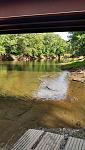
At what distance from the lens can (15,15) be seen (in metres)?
10.3

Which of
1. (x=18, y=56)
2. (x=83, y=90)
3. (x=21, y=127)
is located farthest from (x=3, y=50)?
(x=21, y=127)

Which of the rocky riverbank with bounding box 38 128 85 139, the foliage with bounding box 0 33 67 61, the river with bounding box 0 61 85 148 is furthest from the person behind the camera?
the foliage with bounding box 0 33 67 61

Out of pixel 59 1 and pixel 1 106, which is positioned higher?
pixel 59 1

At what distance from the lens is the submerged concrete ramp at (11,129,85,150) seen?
904 centimetres

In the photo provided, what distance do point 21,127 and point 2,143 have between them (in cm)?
231

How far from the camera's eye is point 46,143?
9375 millimetres

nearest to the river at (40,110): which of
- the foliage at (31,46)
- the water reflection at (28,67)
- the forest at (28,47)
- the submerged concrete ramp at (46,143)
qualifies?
the submerged concrete ramp at (46,143)

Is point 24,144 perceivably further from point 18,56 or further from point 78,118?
point 18,56

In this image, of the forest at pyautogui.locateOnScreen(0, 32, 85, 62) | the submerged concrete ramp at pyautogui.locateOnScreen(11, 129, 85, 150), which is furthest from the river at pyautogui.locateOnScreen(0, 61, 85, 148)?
the forest at pyautogui.locateOnScreen(0, 32, 85, 62)

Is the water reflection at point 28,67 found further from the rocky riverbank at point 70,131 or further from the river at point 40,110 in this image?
the rocky riverbank at point 70,131

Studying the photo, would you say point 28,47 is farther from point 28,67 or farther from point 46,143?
point 46,143

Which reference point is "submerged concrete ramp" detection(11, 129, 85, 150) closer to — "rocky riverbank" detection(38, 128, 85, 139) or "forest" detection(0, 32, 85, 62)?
"rocky riverbank" detection(38, 128, 85, 139)

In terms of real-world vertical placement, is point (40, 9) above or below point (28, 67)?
above

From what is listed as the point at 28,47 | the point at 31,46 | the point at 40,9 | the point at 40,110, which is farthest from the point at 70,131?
the point at 31,46
